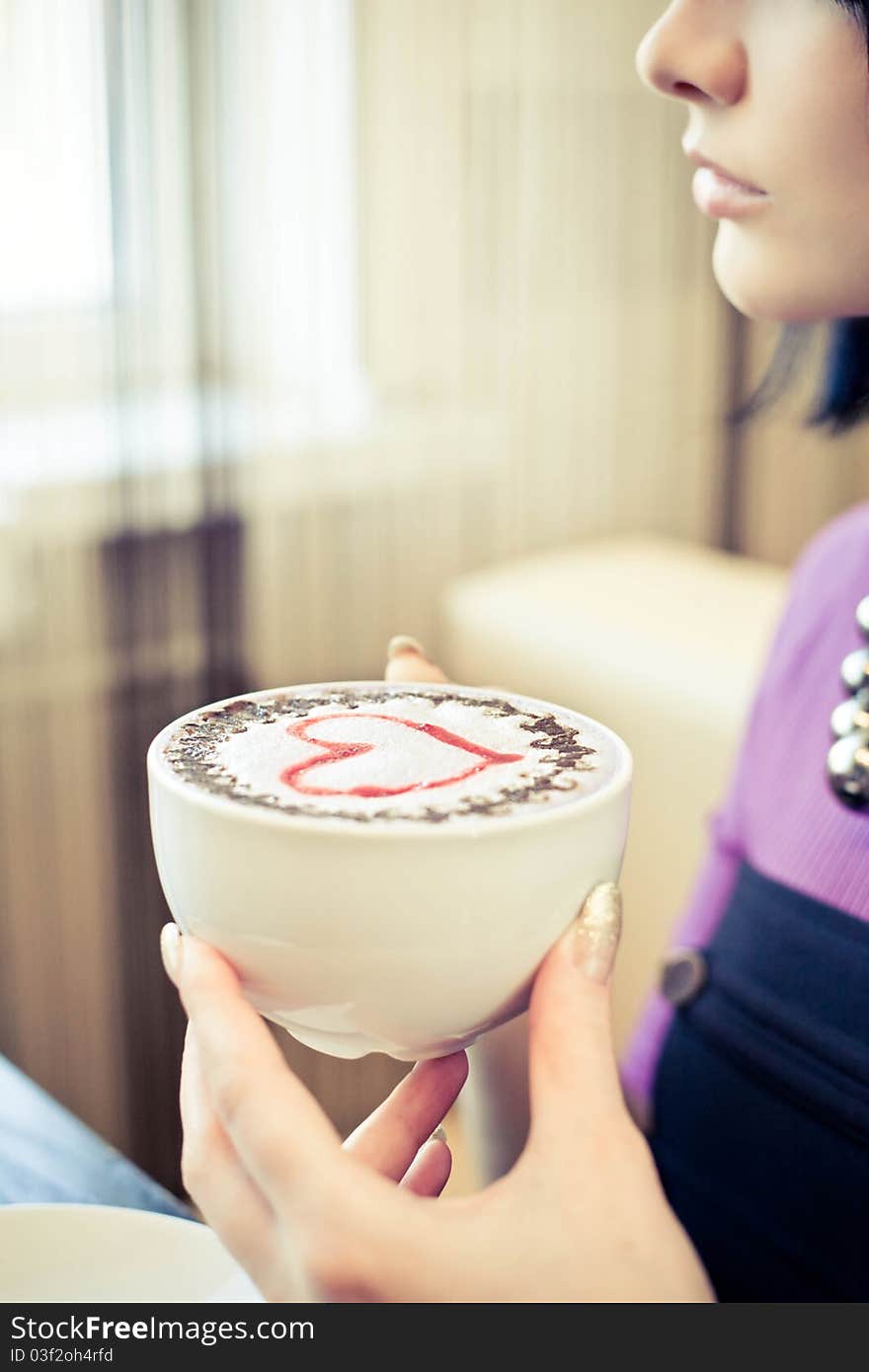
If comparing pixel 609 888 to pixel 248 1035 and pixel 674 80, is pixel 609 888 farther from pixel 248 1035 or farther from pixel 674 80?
pixel 674 80

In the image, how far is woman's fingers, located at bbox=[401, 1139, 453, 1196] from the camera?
434mm

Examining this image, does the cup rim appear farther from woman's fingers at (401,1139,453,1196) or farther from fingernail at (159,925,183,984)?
woman's fingers at (401,1139,453,1196)

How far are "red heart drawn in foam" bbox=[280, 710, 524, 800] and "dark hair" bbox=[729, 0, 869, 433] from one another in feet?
2.07

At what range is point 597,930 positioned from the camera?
14.1 inches

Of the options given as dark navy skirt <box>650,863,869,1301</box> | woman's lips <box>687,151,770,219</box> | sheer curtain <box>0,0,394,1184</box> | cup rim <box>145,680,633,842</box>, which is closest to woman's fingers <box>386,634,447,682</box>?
cup rim <box>145,680,633,842</box>

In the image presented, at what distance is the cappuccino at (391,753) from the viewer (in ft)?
1.10

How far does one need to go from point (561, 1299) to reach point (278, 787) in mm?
139

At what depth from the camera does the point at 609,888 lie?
1.19ft

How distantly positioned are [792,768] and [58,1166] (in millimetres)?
494

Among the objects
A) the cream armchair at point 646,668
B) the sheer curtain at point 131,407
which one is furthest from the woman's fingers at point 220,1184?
the sheer curtain at point 131,407

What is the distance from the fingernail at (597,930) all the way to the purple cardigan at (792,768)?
443 mm

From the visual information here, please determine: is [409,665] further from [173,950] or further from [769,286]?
[769,286]

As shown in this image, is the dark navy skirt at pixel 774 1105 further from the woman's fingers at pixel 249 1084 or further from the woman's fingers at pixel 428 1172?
the woman's fingers at pixel 249 1084

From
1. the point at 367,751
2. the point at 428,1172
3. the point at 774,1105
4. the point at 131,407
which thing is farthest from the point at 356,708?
the point at 131,407
